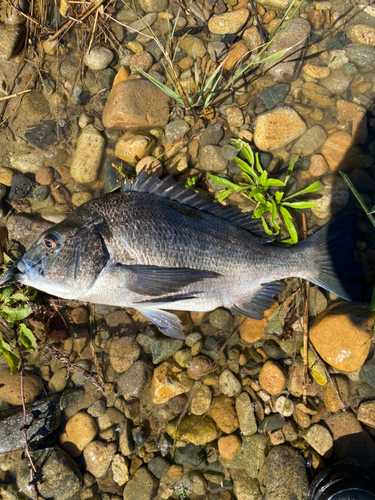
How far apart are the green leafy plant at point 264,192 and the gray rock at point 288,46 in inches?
47.9

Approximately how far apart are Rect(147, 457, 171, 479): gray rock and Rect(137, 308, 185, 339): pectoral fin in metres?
1.44

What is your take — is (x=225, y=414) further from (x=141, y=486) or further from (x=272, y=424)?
(x=141, y=486)

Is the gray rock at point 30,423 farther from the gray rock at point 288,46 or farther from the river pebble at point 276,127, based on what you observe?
the gray rock at point 288,46

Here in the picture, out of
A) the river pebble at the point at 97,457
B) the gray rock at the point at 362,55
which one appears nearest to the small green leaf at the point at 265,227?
the gray rock at the point at 362,55

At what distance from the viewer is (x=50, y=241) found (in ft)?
9.76

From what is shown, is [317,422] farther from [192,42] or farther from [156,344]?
[192,42]

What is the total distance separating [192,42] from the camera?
14.3 ft

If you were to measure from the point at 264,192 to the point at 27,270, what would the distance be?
2.80 meters

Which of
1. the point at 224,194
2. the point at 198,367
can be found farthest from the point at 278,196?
the point at 198,367

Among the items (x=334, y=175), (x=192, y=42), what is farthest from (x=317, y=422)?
(x=192, y=42)

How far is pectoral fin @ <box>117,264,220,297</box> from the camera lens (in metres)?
3.05

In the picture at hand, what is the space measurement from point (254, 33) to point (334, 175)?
7.27 feet

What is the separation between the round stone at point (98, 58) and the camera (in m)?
4.28

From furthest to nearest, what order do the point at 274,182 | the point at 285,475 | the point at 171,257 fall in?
1. the point at 274,182
2. the point at 285,475
3. the point at 171,257
